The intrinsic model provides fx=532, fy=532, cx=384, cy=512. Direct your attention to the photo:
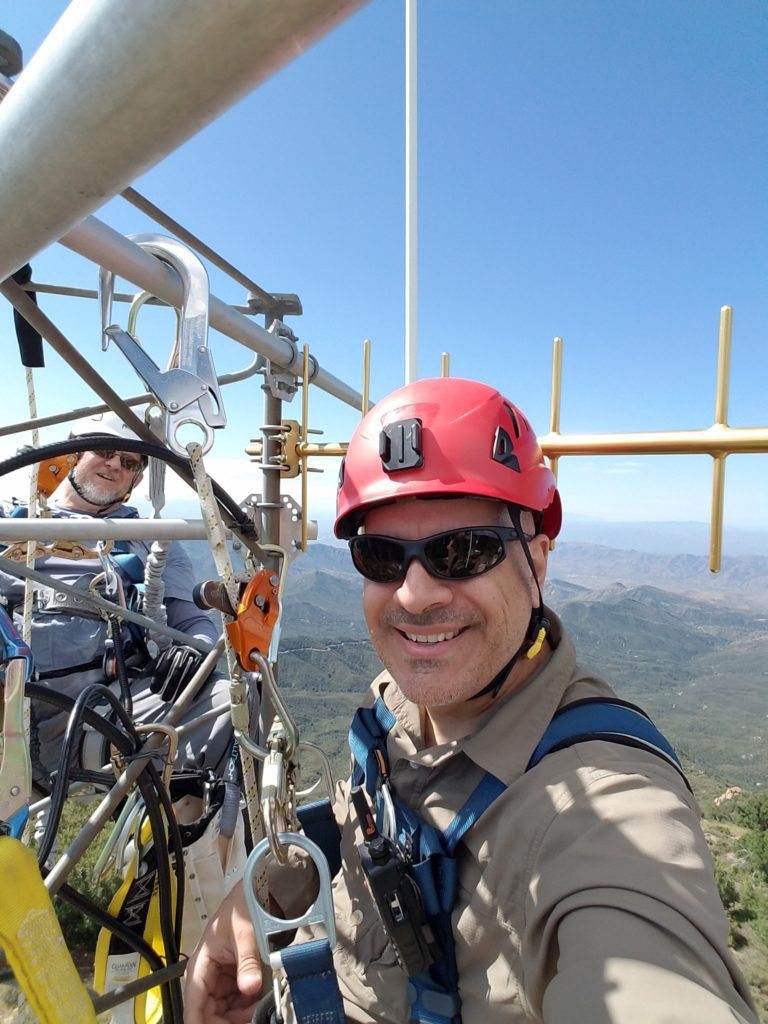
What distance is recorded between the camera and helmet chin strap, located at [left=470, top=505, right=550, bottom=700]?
5.98 feet

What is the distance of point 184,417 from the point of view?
125 cm

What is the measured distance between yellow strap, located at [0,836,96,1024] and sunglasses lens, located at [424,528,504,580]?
4.20ft

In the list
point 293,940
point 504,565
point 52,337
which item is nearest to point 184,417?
point 52,337

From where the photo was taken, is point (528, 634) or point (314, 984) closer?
point (314, 984)

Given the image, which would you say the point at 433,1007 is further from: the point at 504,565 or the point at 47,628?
the point at 47,628

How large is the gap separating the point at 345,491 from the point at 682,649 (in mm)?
205084

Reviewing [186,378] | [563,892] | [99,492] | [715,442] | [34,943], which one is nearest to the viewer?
[34,943]

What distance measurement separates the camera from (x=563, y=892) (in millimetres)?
1123

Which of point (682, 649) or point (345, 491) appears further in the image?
point (682, 649)

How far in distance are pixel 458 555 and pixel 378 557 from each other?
300 millimetres

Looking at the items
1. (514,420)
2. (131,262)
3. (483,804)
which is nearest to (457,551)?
(514,420)

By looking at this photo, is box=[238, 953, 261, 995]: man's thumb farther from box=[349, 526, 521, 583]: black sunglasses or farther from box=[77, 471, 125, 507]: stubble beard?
box=[77, 471, 125, 507]: stubble beard

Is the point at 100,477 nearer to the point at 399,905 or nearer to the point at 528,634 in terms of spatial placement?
the point at 528,634

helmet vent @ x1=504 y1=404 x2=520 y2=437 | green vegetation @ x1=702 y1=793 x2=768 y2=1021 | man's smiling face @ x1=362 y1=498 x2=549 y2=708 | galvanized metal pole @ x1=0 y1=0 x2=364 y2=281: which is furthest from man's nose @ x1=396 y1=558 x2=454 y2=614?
green vegetation @ x1=702 y1=793 x2=768 y2=1021
